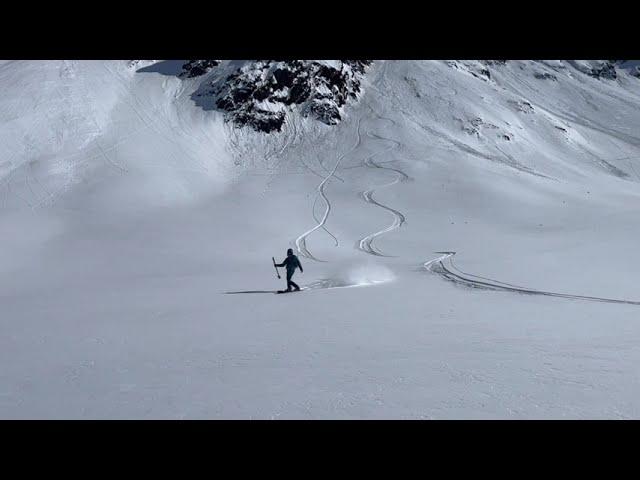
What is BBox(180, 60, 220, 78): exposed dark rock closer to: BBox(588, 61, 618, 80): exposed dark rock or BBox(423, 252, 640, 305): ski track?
BBox(423, 252, 640, 305): ski track

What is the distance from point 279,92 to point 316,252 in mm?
38658

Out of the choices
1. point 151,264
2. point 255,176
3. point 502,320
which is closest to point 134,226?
point 151,264

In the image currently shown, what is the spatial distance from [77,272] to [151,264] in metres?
2.91

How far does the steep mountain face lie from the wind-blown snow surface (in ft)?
6.57

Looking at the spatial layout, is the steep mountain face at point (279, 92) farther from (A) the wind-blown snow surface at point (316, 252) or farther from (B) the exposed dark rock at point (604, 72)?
(B) the exposed dark rock at point (604, 72)

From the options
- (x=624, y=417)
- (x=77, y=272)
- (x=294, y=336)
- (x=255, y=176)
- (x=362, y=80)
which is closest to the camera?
(x=624, y=417)

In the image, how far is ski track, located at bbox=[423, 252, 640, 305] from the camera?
10031 millimetres

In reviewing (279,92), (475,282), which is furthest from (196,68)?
(475,282)

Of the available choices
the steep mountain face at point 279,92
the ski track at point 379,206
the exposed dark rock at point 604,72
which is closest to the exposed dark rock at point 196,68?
the steep mountain face at point 279,92

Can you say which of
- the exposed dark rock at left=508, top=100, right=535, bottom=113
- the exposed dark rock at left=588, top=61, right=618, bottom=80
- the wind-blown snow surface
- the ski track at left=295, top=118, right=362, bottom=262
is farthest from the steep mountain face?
the exposed dark rock at left=588, top=61, right=618, bottom=80

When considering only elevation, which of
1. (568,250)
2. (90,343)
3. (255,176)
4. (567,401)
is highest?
(567,401)

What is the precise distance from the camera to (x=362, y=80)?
200 feet

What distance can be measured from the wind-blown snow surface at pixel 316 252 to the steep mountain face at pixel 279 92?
2.00m

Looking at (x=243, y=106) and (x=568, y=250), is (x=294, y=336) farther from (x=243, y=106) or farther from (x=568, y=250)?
(x=243, y=106)
